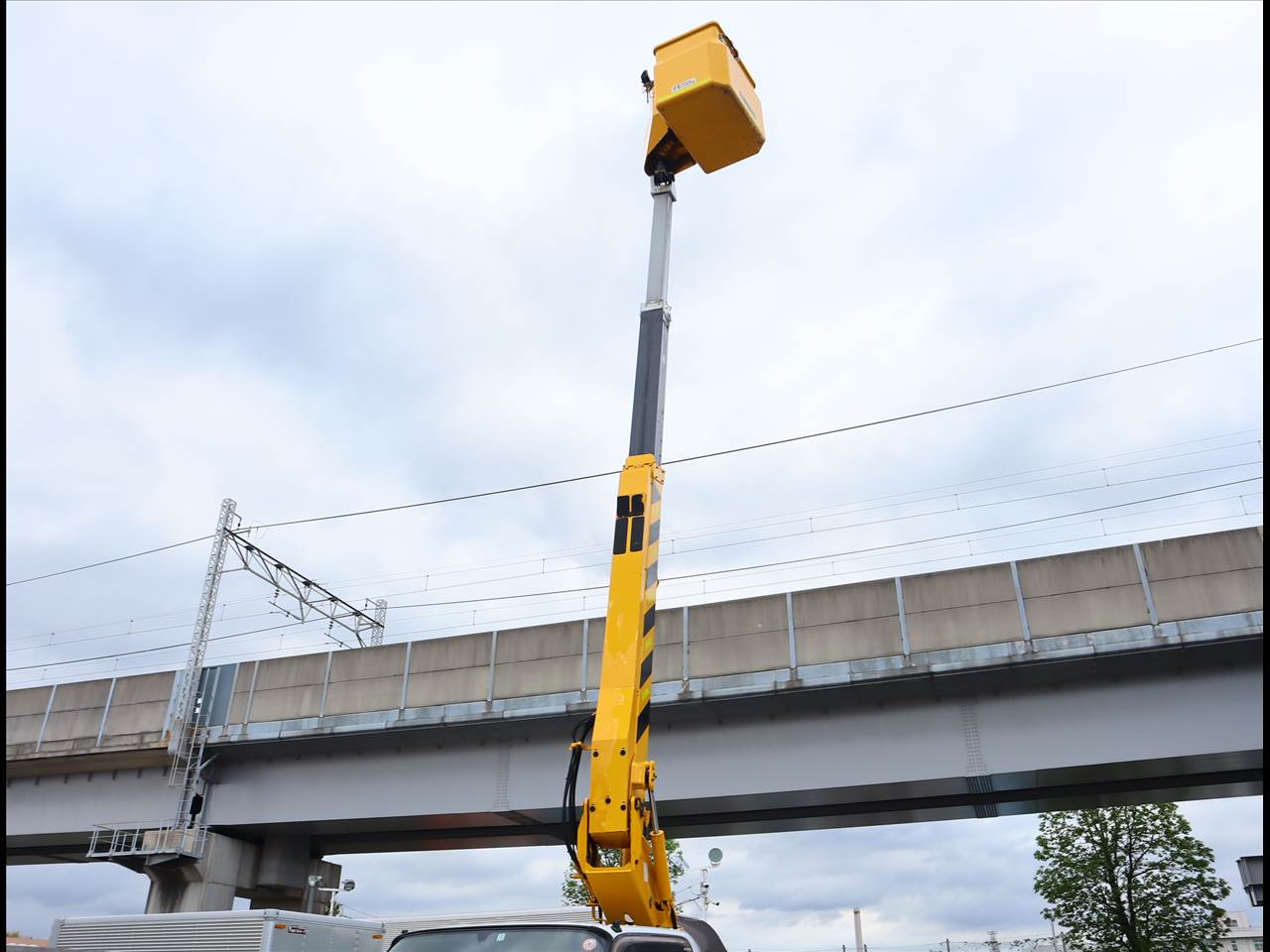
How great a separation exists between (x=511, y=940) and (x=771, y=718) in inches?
533

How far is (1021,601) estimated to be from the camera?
17.5 metres

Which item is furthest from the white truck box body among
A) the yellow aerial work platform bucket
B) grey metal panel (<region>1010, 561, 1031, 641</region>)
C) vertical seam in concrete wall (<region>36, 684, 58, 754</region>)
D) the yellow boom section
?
vertical seam in concrete wall (<region>36, 684, 58, 754</region>)

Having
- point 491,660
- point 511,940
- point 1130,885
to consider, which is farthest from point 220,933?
point 1130,885

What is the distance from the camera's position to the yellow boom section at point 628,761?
7.66m

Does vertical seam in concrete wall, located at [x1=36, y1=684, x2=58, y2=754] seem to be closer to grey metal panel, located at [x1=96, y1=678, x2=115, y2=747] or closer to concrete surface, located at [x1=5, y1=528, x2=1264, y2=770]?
concrete surface, located at [x1=5, y1=528, x2=1264, y2=770]

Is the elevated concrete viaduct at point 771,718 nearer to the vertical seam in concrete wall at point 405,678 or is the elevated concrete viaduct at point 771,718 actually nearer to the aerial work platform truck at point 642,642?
the vertical seam in concrete wall at point 405,678

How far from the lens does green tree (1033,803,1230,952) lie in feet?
93.9

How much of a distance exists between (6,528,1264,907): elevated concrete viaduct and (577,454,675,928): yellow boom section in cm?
1001

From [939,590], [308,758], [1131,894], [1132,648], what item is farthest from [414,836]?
[1131,894]

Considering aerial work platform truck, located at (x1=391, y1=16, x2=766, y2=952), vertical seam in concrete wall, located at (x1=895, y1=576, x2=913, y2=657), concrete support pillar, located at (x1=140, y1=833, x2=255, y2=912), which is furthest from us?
concrete support pillar, located at (x1=140, y1=833, x2=255, y2=912)

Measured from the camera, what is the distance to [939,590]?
1809 centimetres

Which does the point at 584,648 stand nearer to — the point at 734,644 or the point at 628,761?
the point at 734,644

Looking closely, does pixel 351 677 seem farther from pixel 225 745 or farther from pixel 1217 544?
pixel 1217 544

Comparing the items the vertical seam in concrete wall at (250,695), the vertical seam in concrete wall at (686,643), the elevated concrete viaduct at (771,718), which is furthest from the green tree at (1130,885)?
the vertical seam in concrete wall at (250,695)
